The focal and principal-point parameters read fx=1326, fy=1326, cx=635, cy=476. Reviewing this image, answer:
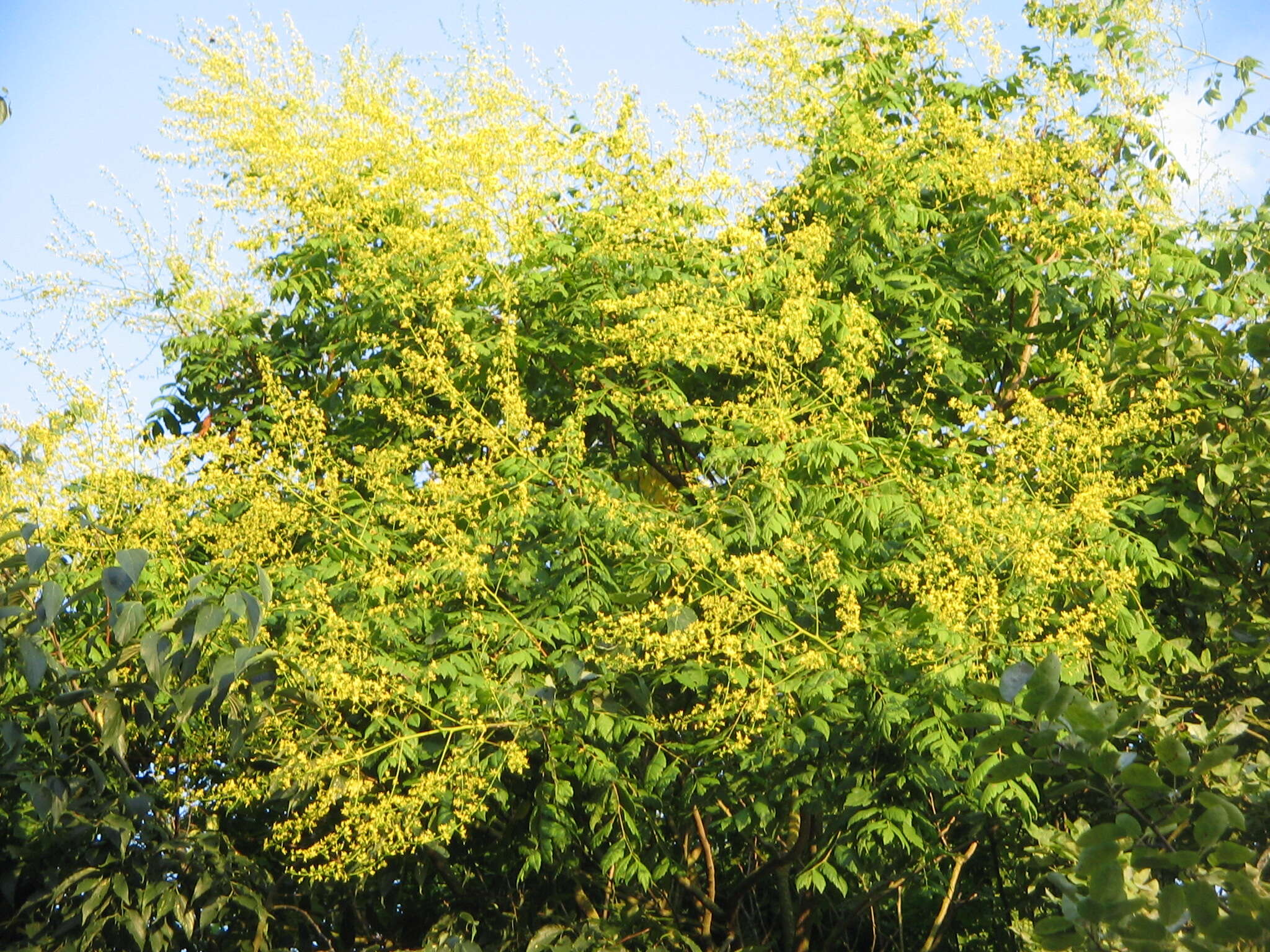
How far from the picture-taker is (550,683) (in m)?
3.67

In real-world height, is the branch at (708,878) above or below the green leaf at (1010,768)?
below

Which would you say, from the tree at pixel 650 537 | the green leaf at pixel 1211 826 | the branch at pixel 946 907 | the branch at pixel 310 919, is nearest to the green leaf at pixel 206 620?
the tree at pixel 650 537

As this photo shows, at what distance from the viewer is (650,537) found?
3.88 metres

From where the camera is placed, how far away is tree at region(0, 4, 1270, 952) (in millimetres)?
3482

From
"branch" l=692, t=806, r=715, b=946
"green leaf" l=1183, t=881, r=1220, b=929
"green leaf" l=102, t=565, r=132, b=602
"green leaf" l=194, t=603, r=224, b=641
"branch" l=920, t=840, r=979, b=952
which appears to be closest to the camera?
"green leaf" l=1183, t=881, r=1220, b=929

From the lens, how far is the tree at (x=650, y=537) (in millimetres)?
3482

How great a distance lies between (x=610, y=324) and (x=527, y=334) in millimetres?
376

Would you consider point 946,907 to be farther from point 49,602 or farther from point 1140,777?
point 49,602

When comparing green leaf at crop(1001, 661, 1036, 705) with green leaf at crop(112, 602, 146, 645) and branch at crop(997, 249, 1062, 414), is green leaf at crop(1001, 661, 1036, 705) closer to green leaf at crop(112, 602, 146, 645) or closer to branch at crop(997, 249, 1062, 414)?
green leaf at crop(112, 602, 146, 645)

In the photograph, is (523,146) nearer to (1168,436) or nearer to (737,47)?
(737,47)

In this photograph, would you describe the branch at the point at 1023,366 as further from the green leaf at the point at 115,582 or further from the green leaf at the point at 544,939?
the green leaf at the point at 115,582

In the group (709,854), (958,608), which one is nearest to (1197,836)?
(958,608)

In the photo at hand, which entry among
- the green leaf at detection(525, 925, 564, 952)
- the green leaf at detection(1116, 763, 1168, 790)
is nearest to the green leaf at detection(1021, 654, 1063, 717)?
the green leaf at detection(1116, 763, 1168, 790)

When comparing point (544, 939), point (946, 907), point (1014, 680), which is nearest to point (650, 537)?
point (544, 939)
